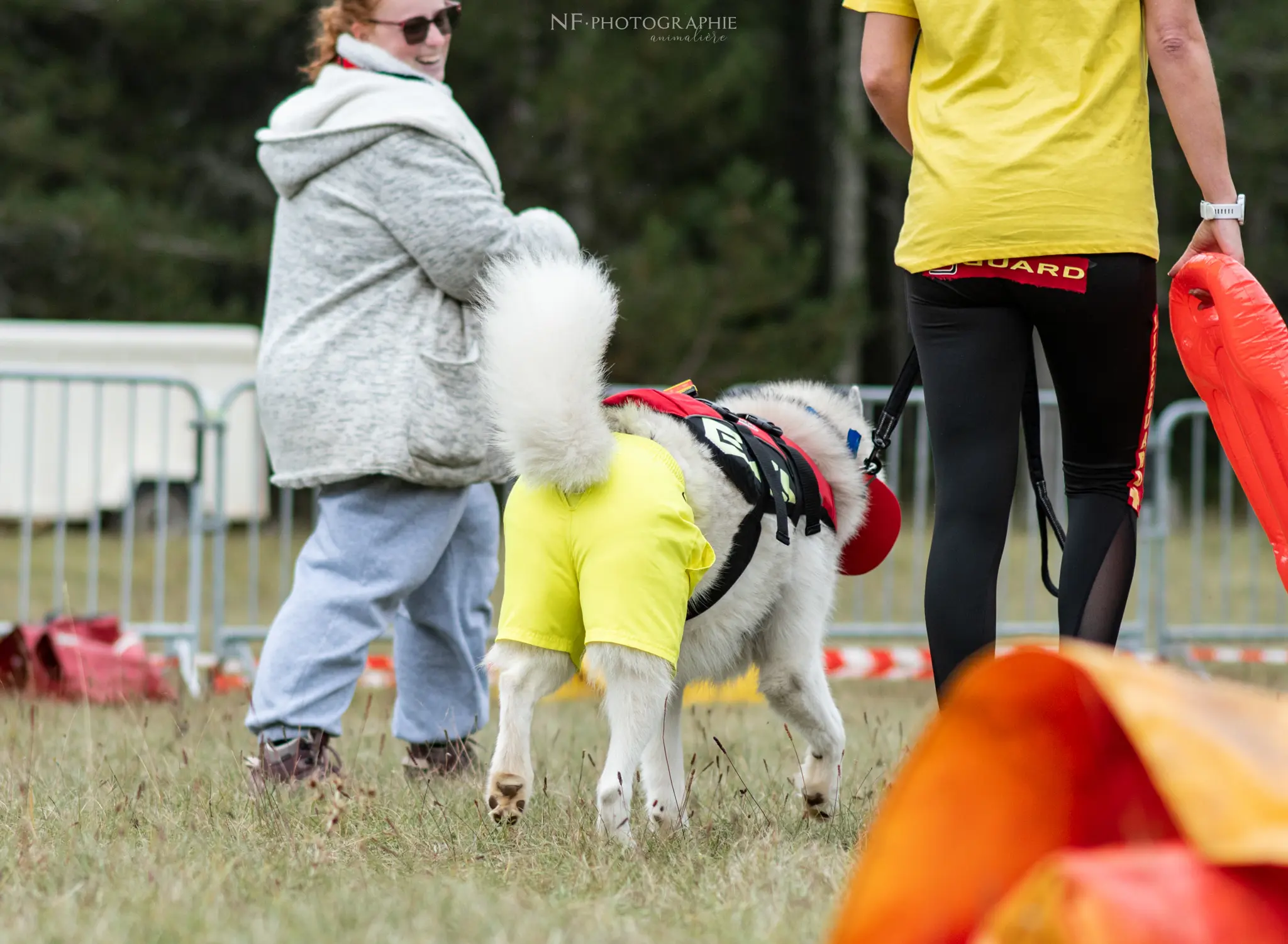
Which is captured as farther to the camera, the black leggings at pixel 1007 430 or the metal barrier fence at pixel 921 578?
the metal barrier fence at pixel 921 578

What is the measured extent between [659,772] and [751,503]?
0.73 metres

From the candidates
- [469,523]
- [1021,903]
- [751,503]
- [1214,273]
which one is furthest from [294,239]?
[1021,903]

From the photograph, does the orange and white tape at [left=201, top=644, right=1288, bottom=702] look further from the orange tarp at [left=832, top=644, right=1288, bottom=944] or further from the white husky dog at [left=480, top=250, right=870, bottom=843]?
the orange tarp at [left=832, top=644, right=1288, bottom=944]

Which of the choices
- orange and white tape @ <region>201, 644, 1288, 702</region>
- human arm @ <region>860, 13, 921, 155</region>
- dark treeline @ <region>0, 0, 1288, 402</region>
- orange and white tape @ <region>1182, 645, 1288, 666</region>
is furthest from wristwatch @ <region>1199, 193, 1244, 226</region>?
dark treeline @ <region>0, 0, 1288, 402</region>

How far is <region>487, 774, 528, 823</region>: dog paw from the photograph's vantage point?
2.68m

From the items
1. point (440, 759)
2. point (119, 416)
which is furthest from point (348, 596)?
point (119, 416)

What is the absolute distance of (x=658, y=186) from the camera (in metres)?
17.5

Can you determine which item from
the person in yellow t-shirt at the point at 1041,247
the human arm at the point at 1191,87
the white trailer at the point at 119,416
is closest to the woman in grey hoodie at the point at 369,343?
the person in yellow t-shirt at the point at 1041,247

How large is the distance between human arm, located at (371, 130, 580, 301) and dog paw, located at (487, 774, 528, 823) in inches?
50.9

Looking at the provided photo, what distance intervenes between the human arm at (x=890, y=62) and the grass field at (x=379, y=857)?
1.46 metres

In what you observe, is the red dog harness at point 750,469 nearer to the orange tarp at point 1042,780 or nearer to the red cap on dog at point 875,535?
the red cap on dog at point 875,535

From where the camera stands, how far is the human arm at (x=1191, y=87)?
2.72 m

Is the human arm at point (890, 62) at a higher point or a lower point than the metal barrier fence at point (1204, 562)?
higher

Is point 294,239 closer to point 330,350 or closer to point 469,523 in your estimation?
point 330,350
